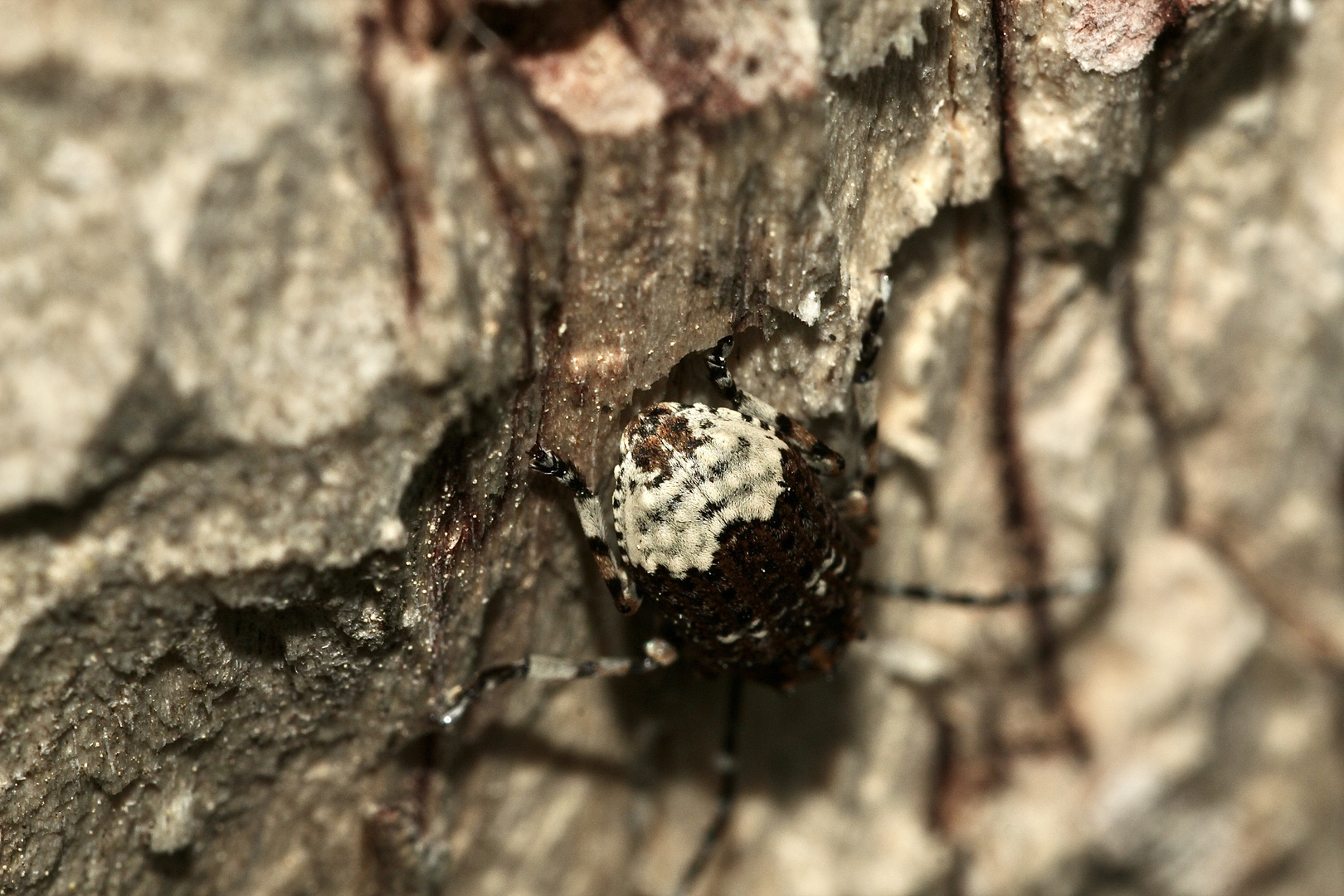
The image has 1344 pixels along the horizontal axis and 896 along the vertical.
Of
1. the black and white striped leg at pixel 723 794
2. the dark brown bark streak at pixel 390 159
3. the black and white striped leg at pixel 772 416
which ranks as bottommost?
the black and white striped leg at pixel 723 794

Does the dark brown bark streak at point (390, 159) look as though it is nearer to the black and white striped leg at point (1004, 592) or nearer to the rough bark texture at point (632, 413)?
the rough bark texture at point (632, 413)

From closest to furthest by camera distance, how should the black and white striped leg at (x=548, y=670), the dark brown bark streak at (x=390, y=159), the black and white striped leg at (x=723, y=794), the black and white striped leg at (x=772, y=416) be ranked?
1. the dark brown bark streak at (x=390, y=159)
2. the black and white striped leg at (x=772, y=416)
3. the black and white striped leg at (x=548, y=670)
4. the black and white striped leg at (x=723, y=794)

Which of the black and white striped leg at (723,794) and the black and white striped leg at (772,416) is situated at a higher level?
the black and white striped leg at (772,416)

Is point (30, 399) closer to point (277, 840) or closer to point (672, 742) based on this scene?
point (277, 840)

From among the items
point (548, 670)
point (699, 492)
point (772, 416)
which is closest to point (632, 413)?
point (699, 492)

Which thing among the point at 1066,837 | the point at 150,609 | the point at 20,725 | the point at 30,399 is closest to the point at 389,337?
the point at 30,399

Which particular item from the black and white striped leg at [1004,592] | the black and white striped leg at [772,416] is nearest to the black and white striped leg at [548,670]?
the black and white striped leg at [772,416]

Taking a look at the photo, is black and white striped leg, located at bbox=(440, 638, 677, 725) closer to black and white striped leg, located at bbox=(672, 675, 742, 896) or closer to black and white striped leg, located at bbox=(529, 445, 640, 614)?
black and white striped leg, located at bbox=(529, 445, 640, 614)
